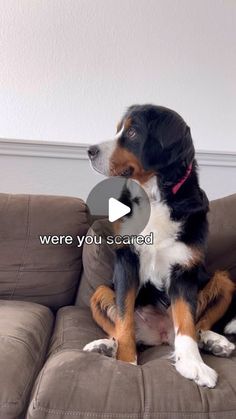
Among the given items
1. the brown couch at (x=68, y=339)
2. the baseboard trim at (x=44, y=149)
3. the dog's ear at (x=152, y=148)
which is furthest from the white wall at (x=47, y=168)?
the dog's ear at (x=152, y=148)

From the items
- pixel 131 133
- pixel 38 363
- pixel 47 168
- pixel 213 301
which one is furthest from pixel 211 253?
pixel 47 168

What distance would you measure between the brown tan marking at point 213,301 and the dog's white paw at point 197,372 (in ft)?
1.01

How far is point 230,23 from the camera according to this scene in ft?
7.14

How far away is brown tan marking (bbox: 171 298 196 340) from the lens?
114cm

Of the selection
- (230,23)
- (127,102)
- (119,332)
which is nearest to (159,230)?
(119,332)

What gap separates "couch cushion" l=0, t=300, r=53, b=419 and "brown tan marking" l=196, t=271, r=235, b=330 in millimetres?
535

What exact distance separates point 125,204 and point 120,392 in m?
0.66

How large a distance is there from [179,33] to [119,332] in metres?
1.69

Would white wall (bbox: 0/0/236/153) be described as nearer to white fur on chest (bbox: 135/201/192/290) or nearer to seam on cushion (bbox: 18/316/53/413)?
white fur on chest (bbox: 135/201/192/290)

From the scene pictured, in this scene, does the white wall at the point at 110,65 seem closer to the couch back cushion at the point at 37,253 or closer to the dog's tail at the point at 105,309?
the couch back cushion at the point at 37,253

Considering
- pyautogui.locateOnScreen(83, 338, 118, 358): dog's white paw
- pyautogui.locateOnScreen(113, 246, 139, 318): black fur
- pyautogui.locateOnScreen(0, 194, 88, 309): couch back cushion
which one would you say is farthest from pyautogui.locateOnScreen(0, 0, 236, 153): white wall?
pyautogui.locateOnScreen(83, 338, 118, 358): dog's white paw

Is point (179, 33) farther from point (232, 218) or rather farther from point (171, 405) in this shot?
point (171, 405)

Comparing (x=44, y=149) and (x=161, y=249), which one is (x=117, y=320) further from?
(x=44, y=149)

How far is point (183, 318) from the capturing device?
118cm
